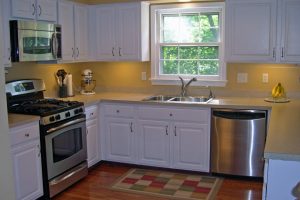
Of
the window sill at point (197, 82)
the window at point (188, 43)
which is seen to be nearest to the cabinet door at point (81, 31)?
the window at point (188, 43)

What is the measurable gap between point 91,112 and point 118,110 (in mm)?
339

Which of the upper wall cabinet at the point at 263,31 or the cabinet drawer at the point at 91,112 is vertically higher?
the upper wall cabinet at the point at 263,31

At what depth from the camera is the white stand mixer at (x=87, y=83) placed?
16.0 ft

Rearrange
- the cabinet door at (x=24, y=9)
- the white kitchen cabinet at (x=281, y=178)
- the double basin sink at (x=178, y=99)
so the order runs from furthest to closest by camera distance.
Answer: the double basin sink at (x=178, y=99)
the cabinet door at (x=24, y=9)
the white kitchen cabinet at (x=281, y=178)

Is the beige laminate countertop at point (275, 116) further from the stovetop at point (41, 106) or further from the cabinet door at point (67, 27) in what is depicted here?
the cabinet door at point (67, 27)

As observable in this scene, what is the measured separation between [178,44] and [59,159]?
2.19 meters

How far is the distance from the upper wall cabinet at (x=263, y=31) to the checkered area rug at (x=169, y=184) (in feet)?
4.86

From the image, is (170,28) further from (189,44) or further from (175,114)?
(175,114)

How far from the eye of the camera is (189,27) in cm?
464

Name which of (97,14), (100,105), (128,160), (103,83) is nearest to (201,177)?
(128,160)

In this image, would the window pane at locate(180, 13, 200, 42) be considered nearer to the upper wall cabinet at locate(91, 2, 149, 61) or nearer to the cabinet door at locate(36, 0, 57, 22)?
the upper wall cabinet at locate(91, 2, 149, 61)

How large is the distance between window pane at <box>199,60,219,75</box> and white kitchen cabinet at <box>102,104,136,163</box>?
111 cm

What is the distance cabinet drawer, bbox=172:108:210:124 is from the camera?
3.99 meters

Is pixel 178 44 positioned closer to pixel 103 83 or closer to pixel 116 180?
pixel 103 83
